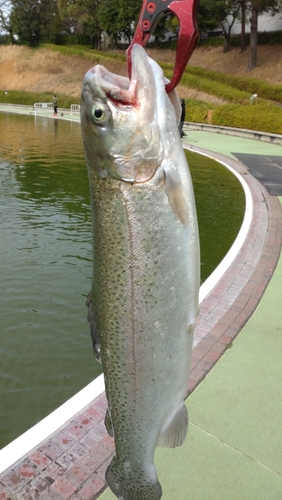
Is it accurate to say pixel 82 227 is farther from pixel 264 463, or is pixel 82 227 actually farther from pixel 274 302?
pixel 264 463

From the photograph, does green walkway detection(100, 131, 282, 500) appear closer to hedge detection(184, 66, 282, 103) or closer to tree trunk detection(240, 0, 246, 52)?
hedge detection(184, 66, 282, 103)

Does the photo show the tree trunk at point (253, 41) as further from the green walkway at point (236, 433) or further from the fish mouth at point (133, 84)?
the fish mouth at point (133, 84)

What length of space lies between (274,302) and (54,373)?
9.30 feet

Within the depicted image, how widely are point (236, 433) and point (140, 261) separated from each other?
2.23m

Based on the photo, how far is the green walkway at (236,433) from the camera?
2.94 meters

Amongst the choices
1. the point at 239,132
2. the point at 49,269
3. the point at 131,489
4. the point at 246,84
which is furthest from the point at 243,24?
the point at 131,489

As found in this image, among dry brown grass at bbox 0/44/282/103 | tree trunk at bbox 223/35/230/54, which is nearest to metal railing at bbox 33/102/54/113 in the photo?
dry brown grass at bbox 0/44/282/103

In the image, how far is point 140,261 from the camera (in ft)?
6.01

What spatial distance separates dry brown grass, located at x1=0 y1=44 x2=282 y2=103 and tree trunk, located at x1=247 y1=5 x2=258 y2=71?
0.67m

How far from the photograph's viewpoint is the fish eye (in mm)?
1723

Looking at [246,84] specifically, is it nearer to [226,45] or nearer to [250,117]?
[250,117]

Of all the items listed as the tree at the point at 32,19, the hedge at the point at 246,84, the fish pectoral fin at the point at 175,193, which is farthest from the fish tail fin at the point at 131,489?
the tree at the point at 32,19

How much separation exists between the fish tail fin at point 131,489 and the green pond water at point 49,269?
230 centimetres

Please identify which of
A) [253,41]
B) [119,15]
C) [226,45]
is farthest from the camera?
[119,15]
